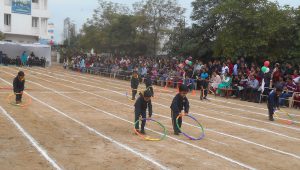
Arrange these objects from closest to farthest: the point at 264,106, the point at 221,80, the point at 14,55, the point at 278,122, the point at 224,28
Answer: the point at 278,122 → the point at 264,106 → the point at 221,80 → the point at 224,28 → the point at 14,55

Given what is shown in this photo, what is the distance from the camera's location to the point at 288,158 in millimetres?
10164

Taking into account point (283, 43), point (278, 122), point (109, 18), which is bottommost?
point (278, 122)

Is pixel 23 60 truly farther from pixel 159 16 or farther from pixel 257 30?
pixel 257 30

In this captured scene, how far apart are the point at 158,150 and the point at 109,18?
43.1m

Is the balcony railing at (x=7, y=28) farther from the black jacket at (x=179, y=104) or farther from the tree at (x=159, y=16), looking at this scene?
the black jacket at (x=179, y=104)

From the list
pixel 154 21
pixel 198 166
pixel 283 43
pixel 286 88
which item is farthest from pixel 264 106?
pixel 154 21

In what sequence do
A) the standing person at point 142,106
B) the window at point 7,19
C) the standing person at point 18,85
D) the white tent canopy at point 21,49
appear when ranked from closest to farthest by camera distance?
the standing person at point 142,106 → the standing person at point 18,85 → the white tent canopy at point 21,49 → the window at point 7,19

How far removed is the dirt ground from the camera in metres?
9.15

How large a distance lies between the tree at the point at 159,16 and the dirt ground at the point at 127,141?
78.2 feet

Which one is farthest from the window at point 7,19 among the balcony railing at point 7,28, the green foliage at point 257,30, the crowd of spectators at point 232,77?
the green foliage at point 257,30

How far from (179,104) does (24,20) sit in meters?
57.1

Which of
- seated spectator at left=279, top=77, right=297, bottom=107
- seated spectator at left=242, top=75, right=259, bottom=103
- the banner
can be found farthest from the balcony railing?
seated spectator at left=279, top=77, right=297, bottom=107

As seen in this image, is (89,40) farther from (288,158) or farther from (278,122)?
(288,158)

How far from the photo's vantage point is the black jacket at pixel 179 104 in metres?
12.5
